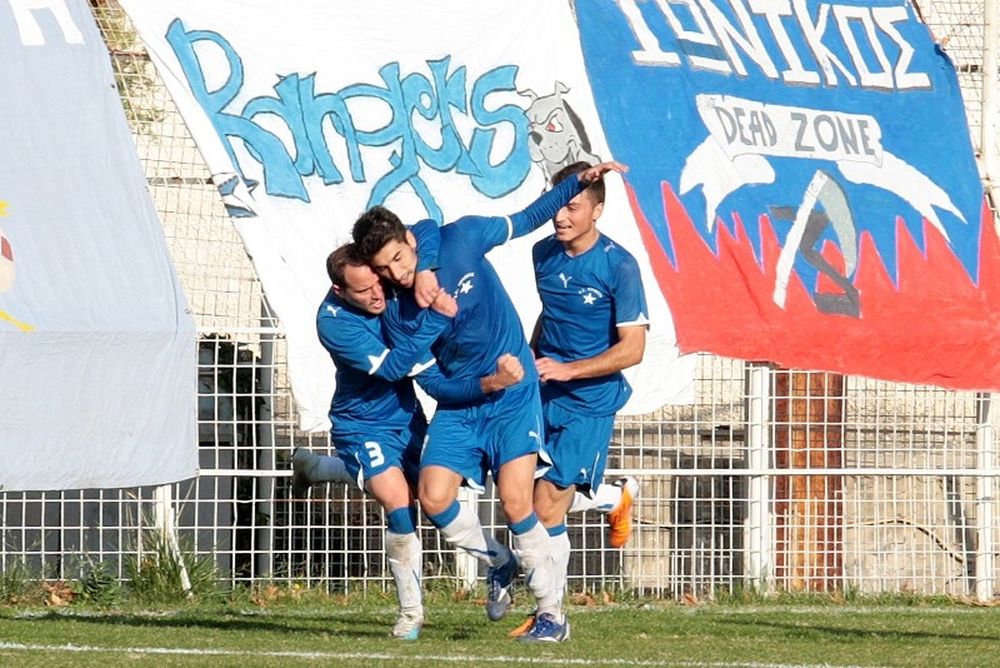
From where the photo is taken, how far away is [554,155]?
11.4 metres

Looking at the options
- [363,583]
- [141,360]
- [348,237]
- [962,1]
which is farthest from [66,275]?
[962,1]

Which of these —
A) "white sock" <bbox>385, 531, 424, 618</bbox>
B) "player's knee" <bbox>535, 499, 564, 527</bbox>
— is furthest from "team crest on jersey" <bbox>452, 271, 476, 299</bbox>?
"player's knee" <bbox>535, 499, 564, 527</bbox>

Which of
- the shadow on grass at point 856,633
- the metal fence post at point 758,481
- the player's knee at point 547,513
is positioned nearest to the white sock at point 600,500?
the player's knee at point 547,513

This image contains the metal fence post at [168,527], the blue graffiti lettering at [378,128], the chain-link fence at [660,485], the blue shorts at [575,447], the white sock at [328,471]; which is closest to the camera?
the blue shorts at [575,447]

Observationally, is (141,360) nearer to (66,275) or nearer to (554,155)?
(66,275)

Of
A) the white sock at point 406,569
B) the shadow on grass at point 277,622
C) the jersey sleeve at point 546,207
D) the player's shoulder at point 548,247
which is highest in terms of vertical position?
the jersey sleeve at point 546,207

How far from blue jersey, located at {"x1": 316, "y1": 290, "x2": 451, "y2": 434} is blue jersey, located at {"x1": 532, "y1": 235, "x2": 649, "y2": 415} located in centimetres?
107

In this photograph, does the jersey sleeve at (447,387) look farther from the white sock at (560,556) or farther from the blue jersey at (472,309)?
the white sock at (560,556)

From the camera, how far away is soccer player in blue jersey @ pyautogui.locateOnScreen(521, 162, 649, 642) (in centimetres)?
897

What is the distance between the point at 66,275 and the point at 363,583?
2714 mm

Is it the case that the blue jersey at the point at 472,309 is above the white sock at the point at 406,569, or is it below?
above

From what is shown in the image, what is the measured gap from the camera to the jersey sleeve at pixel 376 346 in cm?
792

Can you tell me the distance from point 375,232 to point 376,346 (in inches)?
24.5

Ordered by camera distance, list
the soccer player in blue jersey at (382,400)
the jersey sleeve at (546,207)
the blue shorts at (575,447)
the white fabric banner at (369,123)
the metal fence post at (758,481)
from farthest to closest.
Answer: the metal fence post at (758,481) → the white fabric banner at (369,123) → the blue shorts at (575,447) → the jersey sleeve at (546,207) → the soccer player in blue jersey at (382,400)
